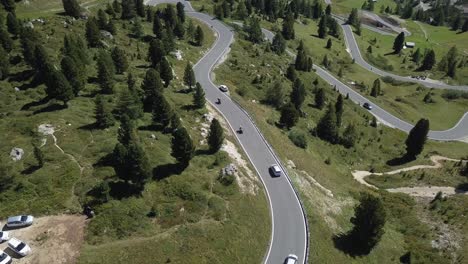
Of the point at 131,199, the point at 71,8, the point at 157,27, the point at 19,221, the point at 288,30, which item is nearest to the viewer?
the point at 19,221

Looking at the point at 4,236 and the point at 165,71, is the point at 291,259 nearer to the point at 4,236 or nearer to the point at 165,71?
the point at 4,236

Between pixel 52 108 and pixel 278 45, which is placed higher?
pixel 52 108

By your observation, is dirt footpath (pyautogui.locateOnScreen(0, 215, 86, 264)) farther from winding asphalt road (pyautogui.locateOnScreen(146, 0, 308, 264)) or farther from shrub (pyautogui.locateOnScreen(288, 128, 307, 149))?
shrub (pyautogui.locateOnScreen(288, 128, 307, 149))

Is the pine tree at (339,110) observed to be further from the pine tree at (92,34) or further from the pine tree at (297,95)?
the pine tree at (92,34)

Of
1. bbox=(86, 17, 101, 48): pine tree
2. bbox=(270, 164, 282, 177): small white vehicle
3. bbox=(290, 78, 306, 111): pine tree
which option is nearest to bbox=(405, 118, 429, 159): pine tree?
bbox=(290, 78, 306, 111): pine tree

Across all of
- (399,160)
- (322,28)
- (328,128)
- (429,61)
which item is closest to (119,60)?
(328,128)

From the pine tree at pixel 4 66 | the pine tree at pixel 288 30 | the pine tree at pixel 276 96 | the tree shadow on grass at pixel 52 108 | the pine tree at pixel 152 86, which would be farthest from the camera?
the pine tree at pixel 288 30

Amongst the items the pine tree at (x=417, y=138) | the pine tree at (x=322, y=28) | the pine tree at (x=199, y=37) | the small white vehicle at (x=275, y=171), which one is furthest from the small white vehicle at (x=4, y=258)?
the pine tree at (x=322, y=28)

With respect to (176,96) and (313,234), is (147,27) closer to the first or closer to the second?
(176,96)
